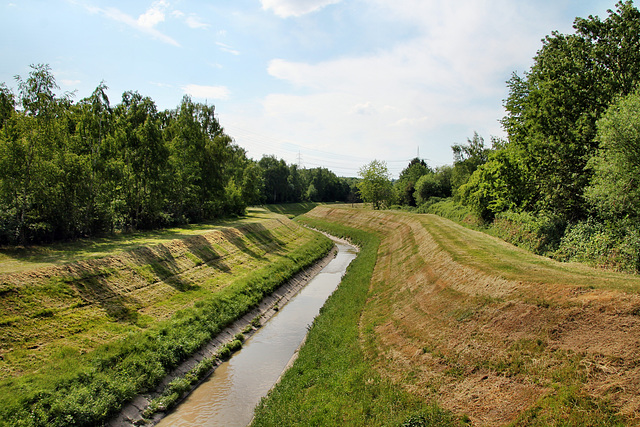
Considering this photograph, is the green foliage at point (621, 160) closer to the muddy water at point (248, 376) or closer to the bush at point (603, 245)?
the bush at point (603, 245)

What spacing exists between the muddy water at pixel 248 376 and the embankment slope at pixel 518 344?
483 centimetres

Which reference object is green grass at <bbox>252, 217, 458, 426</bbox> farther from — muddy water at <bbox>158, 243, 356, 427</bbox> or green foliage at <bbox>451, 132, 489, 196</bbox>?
green foliage at <bbox>451, 132, 489, 196</bbox>

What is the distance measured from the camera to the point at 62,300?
15.6 metres

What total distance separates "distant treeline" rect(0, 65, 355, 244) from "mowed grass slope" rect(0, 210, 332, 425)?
9.63 ft

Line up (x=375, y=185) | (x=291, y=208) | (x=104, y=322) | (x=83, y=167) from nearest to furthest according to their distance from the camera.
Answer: (x=104, y=322)
(x=83, y=167)
(x=375, y=185)
(x=291, y=208)

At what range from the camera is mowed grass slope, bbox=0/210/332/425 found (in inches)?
445

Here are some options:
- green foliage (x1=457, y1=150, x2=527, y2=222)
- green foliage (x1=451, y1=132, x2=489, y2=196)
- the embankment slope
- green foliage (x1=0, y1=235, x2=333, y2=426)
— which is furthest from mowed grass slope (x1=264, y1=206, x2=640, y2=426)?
green foliage (x1=451, y1=132, x2=489, y2=196)

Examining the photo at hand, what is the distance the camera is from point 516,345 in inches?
424

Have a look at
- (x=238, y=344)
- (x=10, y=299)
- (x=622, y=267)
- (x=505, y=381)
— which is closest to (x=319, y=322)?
(x=238, y=344)

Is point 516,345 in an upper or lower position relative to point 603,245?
lower

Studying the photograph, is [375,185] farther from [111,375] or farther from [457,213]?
[111,375]

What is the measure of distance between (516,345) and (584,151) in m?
20.8

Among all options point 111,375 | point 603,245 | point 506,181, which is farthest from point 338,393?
point 506,181

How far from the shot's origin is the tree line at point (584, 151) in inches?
757
